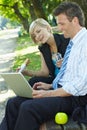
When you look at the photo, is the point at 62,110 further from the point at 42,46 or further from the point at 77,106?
the point at 42,46

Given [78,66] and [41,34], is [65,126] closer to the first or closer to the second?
[78,66]

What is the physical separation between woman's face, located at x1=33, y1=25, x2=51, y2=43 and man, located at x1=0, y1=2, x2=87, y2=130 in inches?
29.2

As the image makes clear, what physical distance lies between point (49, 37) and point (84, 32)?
38.1 inches

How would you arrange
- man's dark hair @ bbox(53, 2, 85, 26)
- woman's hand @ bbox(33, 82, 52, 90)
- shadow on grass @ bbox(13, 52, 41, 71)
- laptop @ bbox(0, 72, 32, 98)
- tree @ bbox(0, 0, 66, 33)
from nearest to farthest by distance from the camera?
man's dark hair @ bbox(53, 2, 85, 26), laptop @ bbox(0, 72, 32, 98), woman's hand @ bbox(33, 82, 52, 90), shadow on grass @ bbox(13, 52, 41, 71), tree @ bbox(0, 0, 66, 33)

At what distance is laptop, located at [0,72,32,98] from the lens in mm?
4246

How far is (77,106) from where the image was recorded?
12.9 feet

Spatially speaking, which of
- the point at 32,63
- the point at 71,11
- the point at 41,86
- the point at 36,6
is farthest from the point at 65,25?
the point at 36,6

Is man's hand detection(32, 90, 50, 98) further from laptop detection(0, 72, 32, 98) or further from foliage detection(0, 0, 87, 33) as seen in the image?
foliage detection(0, 0, 87, 33)

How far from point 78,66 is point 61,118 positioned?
0.54 metres

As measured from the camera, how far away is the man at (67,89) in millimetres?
A: 3832

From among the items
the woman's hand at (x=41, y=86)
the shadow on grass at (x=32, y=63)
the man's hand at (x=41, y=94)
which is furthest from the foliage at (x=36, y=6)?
the man's hand at (x=41, y=94)

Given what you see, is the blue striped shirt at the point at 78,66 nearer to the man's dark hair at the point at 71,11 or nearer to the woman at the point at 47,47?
the man's dark hair at the point at 71,11

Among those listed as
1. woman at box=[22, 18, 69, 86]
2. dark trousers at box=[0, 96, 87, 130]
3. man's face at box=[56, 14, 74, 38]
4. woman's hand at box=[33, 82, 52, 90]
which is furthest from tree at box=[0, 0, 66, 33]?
dark trousers at box=[0, 96, 87, 130]

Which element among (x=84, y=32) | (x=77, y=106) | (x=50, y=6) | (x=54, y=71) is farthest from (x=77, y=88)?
(x=50, y=6)
